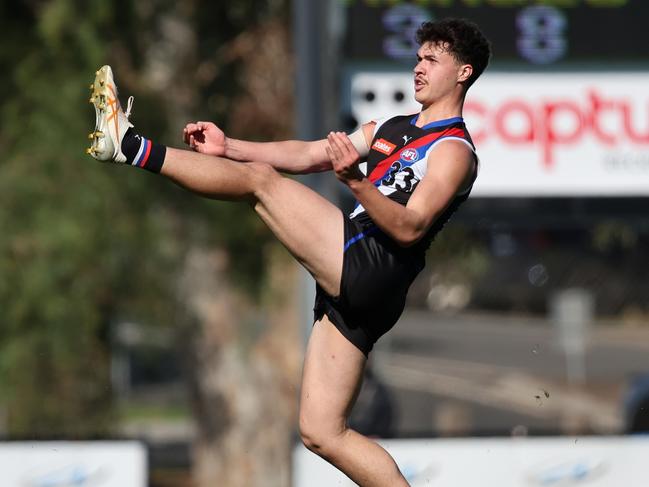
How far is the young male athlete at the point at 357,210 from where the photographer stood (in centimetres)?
513

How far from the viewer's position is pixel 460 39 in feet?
17.6

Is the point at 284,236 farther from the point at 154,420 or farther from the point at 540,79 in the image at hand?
the point at 154,420

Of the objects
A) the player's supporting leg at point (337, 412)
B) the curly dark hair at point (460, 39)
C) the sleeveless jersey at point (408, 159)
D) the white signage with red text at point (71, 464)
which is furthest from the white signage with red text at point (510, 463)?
the curly dark hair at point (460, 39)

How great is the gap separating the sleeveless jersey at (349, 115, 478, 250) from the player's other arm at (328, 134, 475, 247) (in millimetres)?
113

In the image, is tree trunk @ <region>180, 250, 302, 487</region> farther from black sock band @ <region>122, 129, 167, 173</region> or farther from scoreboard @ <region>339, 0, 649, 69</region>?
black sock band @ <region>122, 129, 167, 173</region>

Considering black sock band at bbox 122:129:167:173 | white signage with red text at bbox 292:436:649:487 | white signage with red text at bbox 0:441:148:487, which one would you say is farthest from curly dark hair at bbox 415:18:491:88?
white signage with red text at bbox 0:441:148:487

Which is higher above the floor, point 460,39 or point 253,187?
point 460,39

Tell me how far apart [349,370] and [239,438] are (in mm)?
9586

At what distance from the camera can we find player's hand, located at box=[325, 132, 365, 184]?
4801 millimetres

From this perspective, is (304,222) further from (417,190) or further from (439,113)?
(439,113)

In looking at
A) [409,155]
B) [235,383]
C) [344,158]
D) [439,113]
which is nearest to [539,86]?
[439,113]

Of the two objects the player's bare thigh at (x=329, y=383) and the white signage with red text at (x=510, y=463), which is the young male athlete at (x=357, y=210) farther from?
the white signage with red text at (x=510, y=463)

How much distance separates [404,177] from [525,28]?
4516mm

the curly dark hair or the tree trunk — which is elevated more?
the curly dark hair
